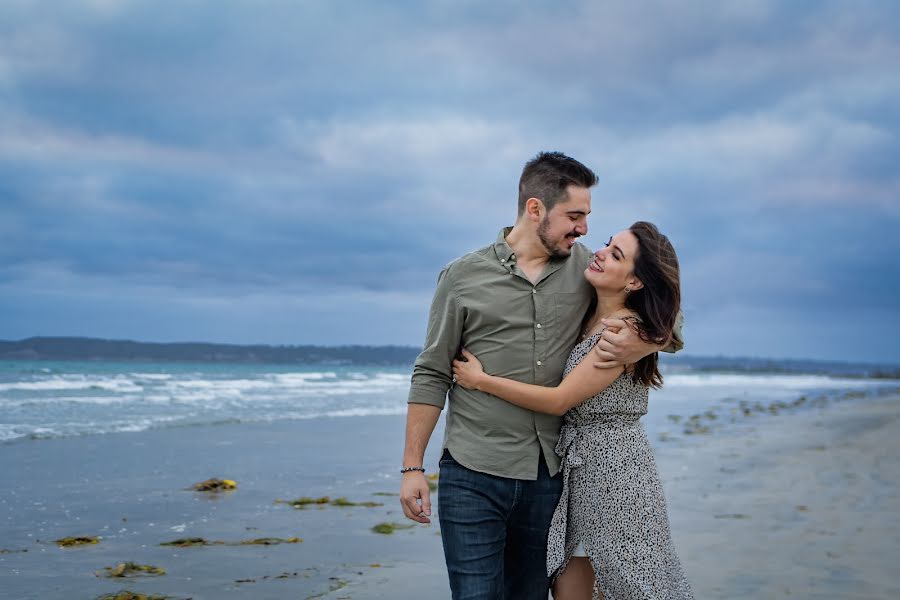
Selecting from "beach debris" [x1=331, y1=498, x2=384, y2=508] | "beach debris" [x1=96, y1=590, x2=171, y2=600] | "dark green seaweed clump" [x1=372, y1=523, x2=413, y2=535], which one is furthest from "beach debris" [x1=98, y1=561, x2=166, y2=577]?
"beach debris" [x1=331, y1=498, x2=384, y2=508]

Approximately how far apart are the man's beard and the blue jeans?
2.60 ft

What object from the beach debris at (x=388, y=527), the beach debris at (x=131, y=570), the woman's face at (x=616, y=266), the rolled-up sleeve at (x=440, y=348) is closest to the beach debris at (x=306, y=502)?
the beach debris at (x=388, y=527)

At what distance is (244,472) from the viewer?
10539 millimetres

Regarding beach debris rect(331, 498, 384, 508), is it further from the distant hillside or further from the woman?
the distant hillside

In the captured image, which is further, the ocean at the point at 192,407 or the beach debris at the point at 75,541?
the ocean at the point at 192,407

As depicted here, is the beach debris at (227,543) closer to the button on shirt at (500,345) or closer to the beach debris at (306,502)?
the beach debris at (306,502)

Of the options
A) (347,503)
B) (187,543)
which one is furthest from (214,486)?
(187,543)

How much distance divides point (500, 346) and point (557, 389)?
0.28 meters

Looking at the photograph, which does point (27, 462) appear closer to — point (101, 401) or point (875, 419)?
point (101, 401)

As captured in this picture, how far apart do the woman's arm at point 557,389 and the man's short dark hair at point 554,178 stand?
64 cm

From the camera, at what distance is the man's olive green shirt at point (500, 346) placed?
323 cm

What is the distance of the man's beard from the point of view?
3.30 meters

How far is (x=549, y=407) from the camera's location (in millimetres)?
3156

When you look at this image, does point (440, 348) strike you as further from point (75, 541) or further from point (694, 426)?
point (694, 426)
